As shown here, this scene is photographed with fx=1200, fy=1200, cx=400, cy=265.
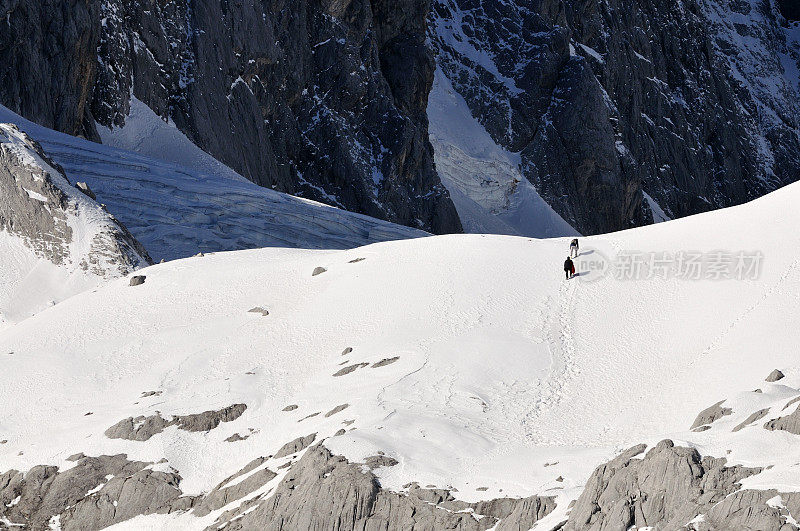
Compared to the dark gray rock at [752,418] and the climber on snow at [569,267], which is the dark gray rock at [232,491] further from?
the climber on snow at [569,267]

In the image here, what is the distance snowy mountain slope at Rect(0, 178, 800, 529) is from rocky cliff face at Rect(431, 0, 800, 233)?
204 feet

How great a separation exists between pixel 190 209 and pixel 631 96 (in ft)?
227

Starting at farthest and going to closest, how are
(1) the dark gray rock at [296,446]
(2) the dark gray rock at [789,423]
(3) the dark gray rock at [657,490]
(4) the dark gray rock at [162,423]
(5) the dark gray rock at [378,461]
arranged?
(4) the dark gray rock at [162,423] → (1) the dark gray rock at [296,446] → (5) the dark gray rock at [378,461] → (2) the dark gray rock at [789,423] → (3) the dark gray rock at [657,490]

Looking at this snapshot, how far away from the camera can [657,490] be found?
16672mm

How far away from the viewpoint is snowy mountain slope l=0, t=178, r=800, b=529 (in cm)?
1919

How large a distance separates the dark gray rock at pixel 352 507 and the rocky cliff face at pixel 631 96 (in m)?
73.5

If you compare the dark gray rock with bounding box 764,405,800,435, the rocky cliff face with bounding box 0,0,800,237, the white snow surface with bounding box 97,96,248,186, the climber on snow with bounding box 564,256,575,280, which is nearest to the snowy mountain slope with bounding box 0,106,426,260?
the rocky cliff face with bounding box 0,0,800,237

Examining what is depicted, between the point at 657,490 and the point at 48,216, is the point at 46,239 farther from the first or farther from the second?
the point at 657,490

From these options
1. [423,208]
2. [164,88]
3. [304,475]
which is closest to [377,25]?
[423,208]

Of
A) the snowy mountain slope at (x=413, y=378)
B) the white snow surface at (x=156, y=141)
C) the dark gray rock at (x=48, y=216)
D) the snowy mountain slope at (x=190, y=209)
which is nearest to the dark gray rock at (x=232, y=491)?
the snowy mountain slope at (x=413, y=378)

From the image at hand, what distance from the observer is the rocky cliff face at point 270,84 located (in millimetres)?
51969

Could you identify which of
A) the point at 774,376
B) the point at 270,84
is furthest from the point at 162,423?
the point at 270,84

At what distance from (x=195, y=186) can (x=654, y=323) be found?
926 inches

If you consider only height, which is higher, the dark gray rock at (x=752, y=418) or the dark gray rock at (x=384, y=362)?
the dark gray rock at (x=384, y=362)
